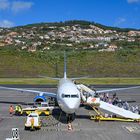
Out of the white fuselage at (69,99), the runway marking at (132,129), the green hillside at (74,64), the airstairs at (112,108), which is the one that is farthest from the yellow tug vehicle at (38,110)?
the green hillside at (74,64)

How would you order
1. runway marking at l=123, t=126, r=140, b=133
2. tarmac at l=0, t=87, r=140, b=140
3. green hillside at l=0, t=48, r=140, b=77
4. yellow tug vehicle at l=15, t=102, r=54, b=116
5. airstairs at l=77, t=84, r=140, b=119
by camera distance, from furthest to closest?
green hillside at l=0, t=48, r=140, b=77
yellow tug vehicle at l=15, t=102, r=54, b=116
airstairs at l=77, t=84, r=140, b=119
runway marking at l=123, t=126, r=140, b=133
tarmac at l=0, t=87, r=140, b=140

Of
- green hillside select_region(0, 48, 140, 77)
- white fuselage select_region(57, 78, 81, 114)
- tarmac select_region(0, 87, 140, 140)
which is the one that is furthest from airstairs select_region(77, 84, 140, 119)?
green hillside select_region(0, 48, 140, 77)

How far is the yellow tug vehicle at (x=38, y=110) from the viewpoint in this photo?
146 ft

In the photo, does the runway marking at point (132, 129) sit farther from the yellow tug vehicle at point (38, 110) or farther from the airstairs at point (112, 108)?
the yellow tug vehicle at point (38, 110)

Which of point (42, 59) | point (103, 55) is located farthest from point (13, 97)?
point (103, 55)

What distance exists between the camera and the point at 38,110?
146 feet

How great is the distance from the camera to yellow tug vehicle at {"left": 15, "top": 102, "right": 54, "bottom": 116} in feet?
146

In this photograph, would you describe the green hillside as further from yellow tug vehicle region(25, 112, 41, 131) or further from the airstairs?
yellow tug vehicle region(25, 112, 41, 131)

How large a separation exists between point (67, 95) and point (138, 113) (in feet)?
29.4

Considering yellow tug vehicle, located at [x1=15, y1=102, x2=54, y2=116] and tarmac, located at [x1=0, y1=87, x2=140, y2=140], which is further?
yellow tug vehicle, located at [x1=15, y1=102, x2=54, y2=116]

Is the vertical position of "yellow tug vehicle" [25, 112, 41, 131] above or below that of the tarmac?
above

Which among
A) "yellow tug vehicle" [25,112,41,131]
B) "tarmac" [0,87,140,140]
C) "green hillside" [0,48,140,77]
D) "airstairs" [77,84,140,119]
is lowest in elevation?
"tarmac" [0,87,140,140]

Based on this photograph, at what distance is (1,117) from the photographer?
146 ft

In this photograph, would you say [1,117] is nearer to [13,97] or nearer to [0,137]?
[0,137]
